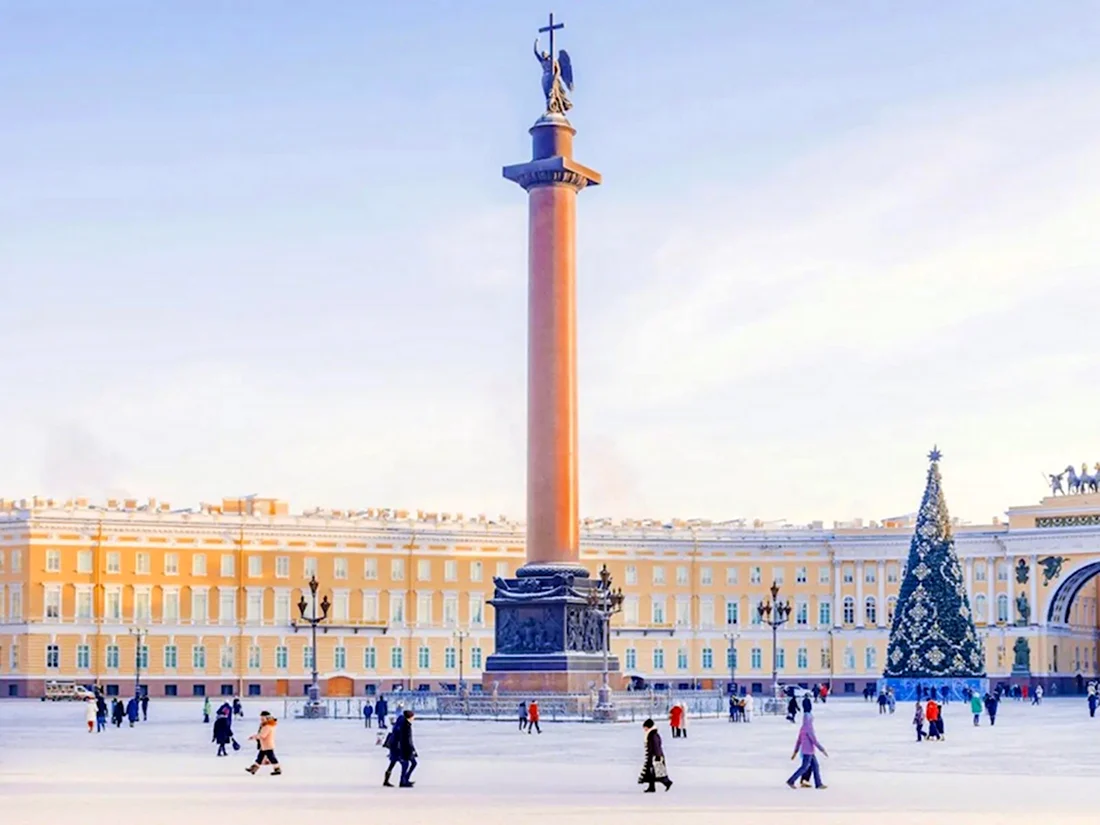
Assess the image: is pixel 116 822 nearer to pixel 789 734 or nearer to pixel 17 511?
pixel 789 734

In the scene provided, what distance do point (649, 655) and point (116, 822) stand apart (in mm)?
100379

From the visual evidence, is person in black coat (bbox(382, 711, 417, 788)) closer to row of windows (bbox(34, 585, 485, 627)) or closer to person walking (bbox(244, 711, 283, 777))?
person walking (bbox(244, 711, 283, 777))

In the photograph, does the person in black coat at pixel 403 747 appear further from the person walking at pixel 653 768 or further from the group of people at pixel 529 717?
the group of people at pixel 529 717

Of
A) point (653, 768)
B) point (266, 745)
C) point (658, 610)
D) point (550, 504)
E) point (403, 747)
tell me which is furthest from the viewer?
point (658, 610)

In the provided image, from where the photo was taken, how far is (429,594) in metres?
119

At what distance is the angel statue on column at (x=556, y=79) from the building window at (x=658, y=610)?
62.7 meters

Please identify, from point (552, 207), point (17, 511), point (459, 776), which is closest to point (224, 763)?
point (459, 776)

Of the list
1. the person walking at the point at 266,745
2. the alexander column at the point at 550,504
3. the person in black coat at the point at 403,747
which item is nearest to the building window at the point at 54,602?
the alexander column at the point at 550,504

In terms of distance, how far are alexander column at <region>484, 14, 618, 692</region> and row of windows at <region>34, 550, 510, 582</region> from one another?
5090 cm

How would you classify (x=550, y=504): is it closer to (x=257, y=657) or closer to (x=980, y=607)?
(x=257, y=657)

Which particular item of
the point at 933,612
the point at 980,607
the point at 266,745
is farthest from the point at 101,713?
the point at 980,607

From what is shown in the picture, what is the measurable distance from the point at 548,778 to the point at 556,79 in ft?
122

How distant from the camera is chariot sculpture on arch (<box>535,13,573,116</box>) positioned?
6681 cm

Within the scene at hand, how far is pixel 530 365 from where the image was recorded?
6347 centimetres
